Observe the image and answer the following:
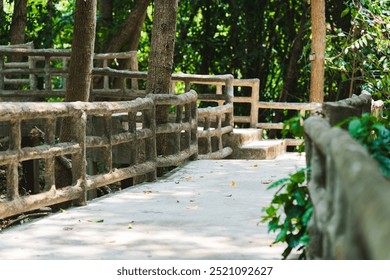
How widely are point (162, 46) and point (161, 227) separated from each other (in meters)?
5.09

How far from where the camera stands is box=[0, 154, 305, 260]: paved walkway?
19.9ft

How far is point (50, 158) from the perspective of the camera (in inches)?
311

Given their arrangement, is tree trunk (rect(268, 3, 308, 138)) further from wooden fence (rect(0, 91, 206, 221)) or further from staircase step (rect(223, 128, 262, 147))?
wooden fence (rect(0, 91, 206, 221))

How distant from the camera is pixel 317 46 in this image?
53.5ft

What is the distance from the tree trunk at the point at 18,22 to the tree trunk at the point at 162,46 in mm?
9409

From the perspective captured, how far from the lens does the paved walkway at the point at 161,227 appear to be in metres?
6.07

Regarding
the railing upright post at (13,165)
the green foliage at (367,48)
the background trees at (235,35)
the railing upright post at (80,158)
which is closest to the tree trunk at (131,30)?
the background trees at (235,35)

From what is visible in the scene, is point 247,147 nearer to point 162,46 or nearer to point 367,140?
point 162,46

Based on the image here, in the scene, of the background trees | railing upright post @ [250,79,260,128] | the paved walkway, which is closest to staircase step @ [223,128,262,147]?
railing upright post @ [250,79,260,128]

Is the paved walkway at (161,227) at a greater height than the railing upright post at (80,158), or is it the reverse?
the railing upright post at (80,158)

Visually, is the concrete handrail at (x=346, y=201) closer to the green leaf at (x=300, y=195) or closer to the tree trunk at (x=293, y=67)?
the green leaf at (x=300, y=195)

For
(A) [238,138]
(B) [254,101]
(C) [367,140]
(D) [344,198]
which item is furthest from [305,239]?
(B) [254,101]

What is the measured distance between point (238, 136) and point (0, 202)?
8354mm
